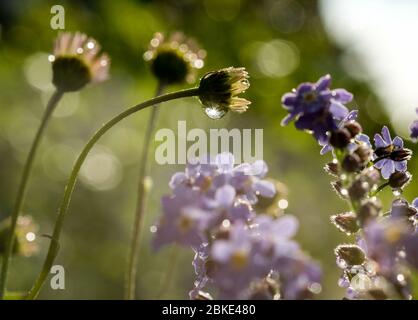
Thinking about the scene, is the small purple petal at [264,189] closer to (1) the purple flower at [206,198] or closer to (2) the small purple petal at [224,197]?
(1) the purple flower at [206,198]

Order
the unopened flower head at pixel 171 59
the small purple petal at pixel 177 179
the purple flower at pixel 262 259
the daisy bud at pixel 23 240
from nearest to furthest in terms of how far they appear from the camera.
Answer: the purple flower at pixel 262 259, the small purple petal at pixel 177 179, the daisy bud at pixel 23 240, the unopened flower head at pixel 171 59

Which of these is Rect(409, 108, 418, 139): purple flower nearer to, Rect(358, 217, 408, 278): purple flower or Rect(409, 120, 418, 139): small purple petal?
Rect(409, 120, 418, 139): small purple petal

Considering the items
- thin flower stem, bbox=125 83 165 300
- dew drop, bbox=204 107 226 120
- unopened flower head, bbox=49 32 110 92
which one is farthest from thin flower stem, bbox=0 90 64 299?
dew drop, bbox=204 107 226 120

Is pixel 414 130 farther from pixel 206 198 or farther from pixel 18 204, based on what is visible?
pixel 18 204

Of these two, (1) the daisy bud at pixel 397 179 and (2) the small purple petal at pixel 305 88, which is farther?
(1) the daisy bud at pixel 397 179

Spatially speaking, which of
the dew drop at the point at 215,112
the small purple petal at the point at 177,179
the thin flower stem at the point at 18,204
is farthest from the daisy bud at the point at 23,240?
the small purple petal at the point at 177,179

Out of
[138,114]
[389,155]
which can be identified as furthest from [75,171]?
[138,114]
